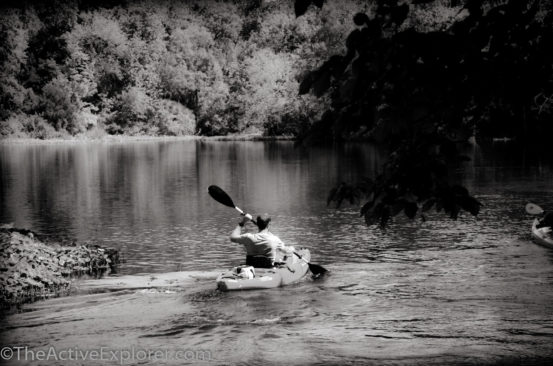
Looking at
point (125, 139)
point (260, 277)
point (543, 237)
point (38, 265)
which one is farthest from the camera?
point (125, 139)

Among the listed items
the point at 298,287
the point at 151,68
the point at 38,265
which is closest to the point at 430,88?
the point at 298,287

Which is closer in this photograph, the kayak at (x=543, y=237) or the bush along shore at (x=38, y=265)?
the bush along shore at (x=38, y=265)

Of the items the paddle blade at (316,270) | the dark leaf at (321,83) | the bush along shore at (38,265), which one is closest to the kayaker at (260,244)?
the paddle blade at (316,270)

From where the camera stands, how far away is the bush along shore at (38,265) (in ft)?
43.8

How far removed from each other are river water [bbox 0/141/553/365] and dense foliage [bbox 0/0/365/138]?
1509 inches

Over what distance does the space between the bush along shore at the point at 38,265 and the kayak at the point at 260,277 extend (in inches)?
112

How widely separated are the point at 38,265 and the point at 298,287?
15.8 feet

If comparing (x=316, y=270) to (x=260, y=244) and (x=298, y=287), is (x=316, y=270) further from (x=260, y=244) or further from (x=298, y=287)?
(x=260, y=244)

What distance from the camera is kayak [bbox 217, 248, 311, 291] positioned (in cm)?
1317

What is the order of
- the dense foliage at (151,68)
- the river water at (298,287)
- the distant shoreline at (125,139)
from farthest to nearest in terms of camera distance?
the distant shoreline at (125,139) < the dense foliage at (151,68) < the river water at (298,287)

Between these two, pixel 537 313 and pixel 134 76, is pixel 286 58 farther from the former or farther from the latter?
pixel 537 313

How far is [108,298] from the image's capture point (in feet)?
42.4

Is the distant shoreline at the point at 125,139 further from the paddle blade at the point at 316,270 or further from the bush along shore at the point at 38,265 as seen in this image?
the paddle blade at the point at 316,270

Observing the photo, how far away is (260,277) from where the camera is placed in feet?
44.3
